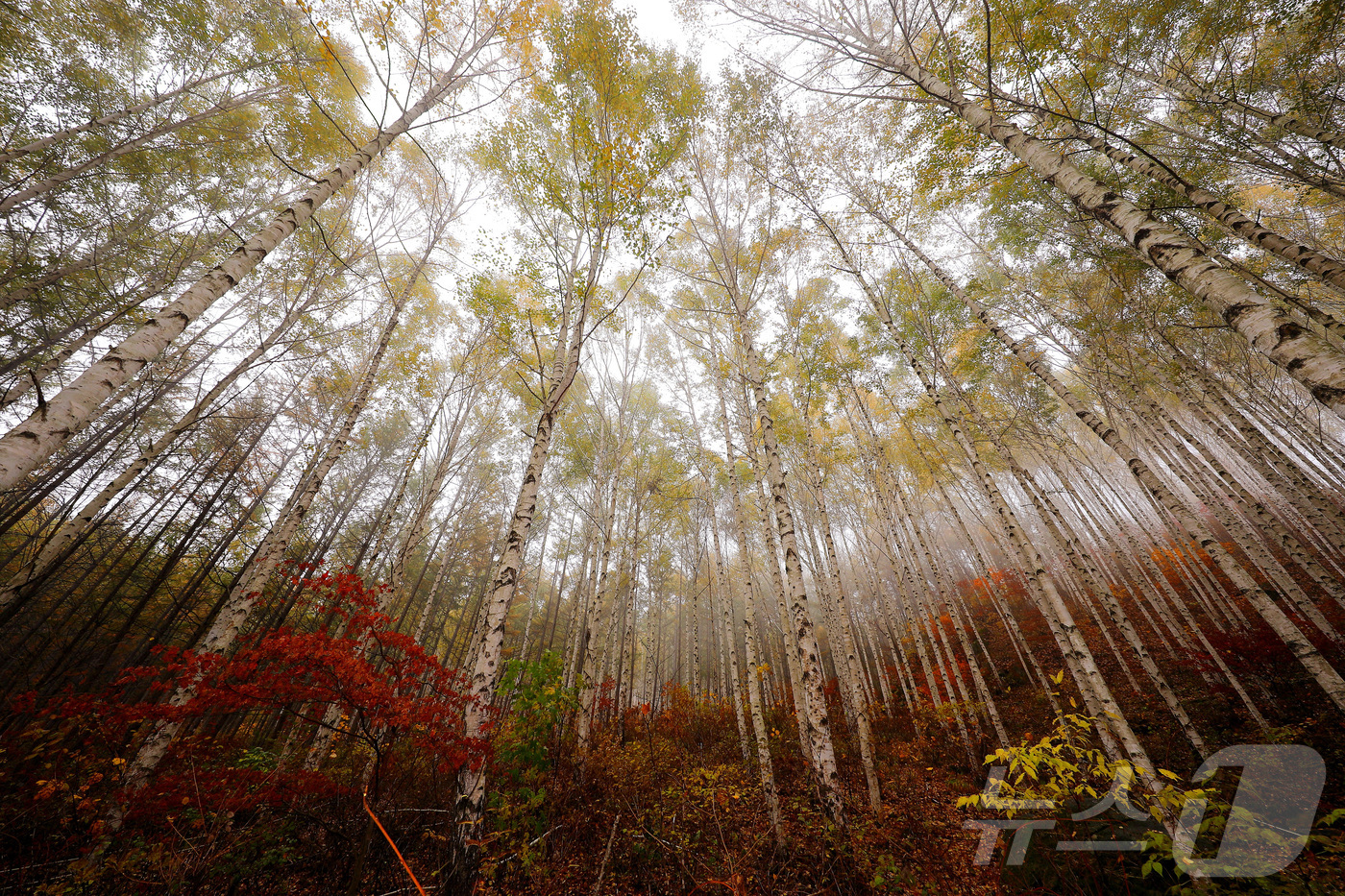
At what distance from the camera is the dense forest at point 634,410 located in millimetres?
3900

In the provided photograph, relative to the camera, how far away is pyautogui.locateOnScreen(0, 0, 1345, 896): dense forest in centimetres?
390

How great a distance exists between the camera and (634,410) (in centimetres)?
1359

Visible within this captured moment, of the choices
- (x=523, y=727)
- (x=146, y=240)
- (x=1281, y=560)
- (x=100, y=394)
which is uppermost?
(x=146, y=240)

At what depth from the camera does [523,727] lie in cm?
594

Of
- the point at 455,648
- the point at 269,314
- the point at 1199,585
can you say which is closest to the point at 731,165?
the point at 269,314

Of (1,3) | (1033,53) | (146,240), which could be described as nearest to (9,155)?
(146,240)

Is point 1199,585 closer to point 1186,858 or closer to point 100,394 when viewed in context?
point 1186,858

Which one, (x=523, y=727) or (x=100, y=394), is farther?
(x=523, y=727)

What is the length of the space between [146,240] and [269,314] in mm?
2107

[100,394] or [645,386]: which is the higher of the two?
[645,386]

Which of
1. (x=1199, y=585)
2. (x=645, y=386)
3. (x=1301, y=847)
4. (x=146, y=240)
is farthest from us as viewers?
(x=645, y=386)

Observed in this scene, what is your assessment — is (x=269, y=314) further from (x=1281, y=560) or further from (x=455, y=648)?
(x=1281, y=560)

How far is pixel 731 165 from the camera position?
8.45 m

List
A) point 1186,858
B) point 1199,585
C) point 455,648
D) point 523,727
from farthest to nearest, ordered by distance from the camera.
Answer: point 455,648 → point 1199,585 → point 523,727 → point 1186,858
